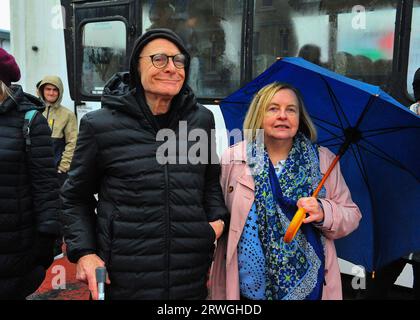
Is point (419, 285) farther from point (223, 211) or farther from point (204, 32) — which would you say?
point (204, 32)

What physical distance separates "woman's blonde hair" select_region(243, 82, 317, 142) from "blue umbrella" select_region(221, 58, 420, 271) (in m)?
0.11

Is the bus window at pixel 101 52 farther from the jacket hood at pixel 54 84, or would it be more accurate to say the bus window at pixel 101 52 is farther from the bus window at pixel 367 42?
the bus window at pixel 367 42

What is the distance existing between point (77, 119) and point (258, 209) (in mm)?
3893

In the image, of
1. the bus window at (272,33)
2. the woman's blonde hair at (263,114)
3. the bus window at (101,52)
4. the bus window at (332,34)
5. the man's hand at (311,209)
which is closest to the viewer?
the man's hand at (311,209)

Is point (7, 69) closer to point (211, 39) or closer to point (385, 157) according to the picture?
point (385, 157)

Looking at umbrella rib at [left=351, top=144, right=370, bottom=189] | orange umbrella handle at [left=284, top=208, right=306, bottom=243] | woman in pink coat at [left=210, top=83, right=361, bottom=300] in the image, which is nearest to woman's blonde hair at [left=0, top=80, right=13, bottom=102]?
woman in pink coat at [left=210, top=83, right=361, bottom=300]

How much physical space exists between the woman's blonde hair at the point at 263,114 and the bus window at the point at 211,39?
2073mm

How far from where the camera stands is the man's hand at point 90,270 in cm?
181

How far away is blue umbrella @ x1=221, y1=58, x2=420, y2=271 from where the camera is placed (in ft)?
6.54

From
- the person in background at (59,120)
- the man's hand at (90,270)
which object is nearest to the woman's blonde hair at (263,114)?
the man's hand at (90,270)

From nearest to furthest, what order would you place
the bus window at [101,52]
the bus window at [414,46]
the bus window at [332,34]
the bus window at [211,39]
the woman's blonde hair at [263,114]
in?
the woman's blonde hair at [263,114]
the bus window at [414,46]
the bus window at [332,34]
the bus window at [211,39]
the bus window at [101,52]

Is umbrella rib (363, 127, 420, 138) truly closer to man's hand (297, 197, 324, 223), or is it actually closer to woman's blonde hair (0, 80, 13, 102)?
man's hand (297, 197, 324, 223)

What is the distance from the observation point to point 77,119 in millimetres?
5457
